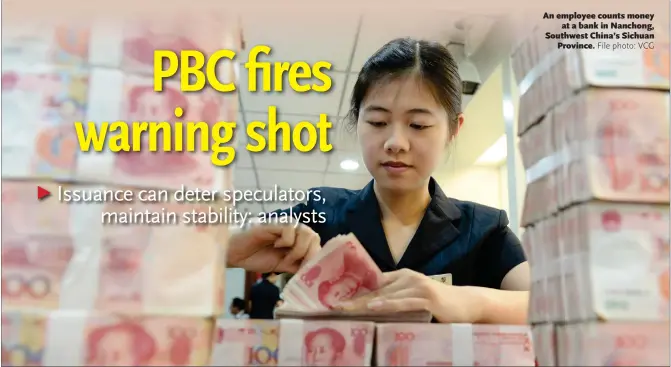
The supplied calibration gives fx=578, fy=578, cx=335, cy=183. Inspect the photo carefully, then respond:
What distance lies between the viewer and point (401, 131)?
2.74 feet

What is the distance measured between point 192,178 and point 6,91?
17 cm

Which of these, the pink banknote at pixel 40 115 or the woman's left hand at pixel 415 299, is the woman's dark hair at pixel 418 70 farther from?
the pink banknote at pixel 40 115

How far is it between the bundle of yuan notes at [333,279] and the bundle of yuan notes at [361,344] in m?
0.06

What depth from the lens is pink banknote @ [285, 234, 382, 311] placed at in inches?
22.1

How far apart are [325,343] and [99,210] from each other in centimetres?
21

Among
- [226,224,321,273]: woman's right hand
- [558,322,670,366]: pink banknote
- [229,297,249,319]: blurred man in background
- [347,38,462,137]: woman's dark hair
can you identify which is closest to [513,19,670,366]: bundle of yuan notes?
[558,322,670,366]: pink banknote

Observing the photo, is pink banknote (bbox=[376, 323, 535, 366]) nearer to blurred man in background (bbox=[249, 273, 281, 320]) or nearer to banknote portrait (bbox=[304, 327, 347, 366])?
banknote portrait (bbox=[304, 327, 347, 366])

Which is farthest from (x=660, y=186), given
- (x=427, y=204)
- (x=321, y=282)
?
(x=427, y=204)

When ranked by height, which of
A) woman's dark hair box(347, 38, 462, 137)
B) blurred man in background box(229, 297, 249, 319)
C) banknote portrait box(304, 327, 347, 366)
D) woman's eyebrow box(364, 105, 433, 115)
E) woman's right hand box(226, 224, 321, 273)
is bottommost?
blurred man in background box(229, 297, 249, 319)

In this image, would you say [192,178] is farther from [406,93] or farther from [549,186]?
[406,93]

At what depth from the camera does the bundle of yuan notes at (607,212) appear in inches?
18.0

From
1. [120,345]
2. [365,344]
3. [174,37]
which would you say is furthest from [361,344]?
[174,37]

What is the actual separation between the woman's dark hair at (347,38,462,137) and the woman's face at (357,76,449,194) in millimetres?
17

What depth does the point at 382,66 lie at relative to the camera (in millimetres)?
915
